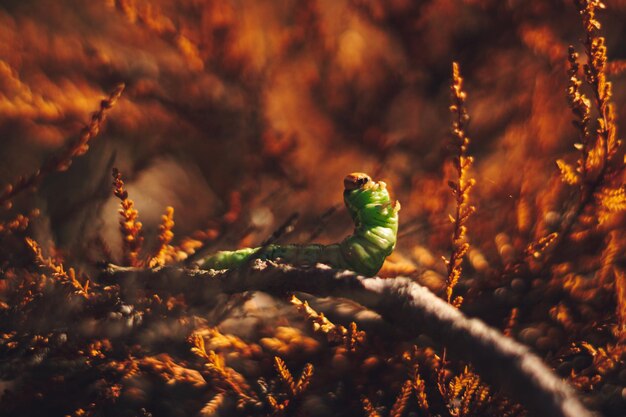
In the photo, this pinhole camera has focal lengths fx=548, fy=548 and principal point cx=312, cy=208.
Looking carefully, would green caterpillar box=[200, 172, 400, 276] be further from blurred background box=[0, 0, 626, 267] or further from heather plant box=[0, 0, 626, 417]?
blurred background box=[0, 0, 626, 267]

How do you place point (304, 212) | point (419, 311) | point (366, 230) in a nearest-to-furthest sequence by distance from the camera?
point (419, 311) < point (366, 230) < point (304, 212)

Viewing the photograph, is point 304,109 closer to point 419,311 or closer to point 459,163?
point 459,163

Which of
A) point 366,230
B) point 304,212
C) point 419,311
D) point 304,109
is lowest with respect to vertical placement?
point 419,311

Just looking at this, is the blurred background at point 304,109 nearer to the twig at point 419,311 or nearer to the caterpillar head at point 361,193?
the caterpillar head at point 361,193

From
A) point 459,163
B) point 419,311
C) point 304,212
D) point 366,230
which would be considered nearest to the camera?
point 419,311

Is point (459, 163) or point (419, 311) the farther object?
point (459, 163)

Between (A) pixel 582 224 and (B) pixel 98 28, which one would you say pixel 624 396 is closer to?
(A) pixel 582 224

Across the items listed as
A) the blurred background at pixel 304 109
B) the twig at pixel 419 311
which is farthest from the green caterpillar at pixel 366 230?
the blurred background at pixel 304 109

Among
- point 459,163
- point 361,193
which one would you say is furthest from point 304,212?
point 459,163

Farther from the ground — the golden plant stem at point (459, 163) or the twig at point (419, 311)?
the golden plant stem at point (459, 163)
